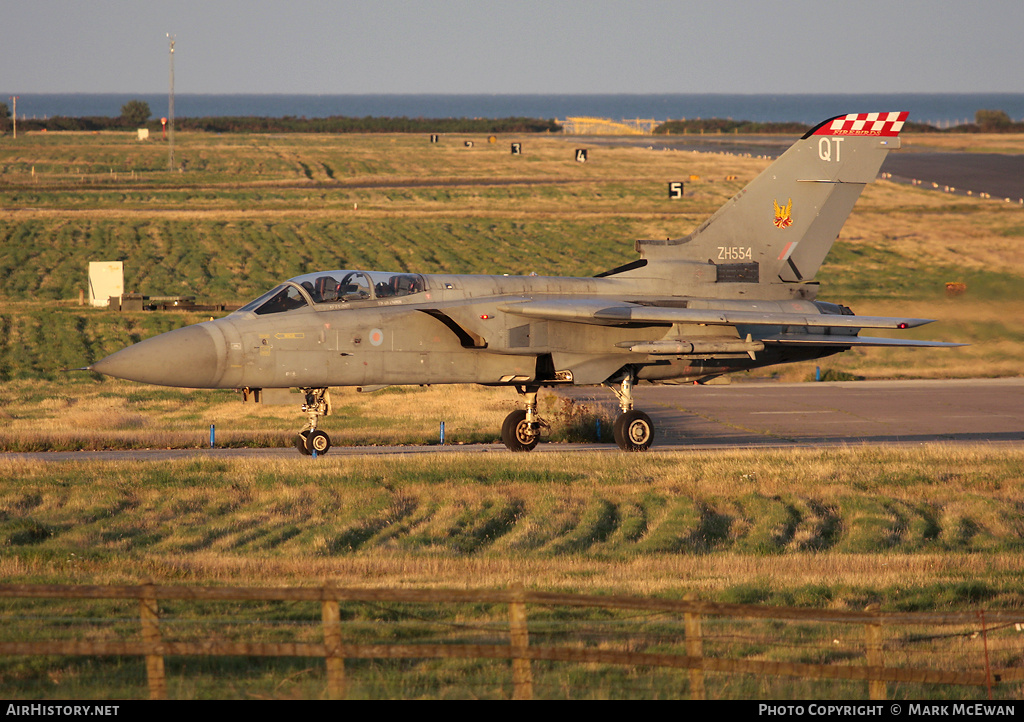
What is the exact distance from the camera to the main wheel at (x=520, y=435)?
22828 mm

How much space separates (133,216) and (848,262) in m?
40.1

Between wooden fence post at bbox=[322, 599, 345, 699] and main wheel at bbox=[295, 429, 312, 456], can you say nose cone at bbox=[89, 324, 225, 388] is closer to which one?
main wheel at bbox=[295, 429, 312, 456]

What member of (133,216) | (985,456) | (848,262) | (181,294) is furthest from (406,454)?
(133,216)

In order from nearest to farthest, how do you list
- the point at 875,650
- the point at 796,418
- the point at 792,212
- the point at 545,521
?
the point at 875,650 < the point at 545,521 < the point at 792,212 < the point at 796,418

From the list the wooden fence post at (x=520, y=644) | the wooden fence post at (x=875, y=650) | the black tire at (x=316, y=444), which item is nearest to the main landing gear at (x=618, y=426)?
the black tire at (x=316, y=444)

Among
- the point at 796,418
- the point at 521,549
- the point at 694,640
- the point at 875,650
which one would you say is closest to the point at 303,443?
the point at 521,549

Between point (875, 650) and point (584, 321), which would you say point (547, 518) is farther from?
point (875, 650)

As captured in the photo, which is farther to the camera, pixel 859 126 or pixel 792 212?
pixel 859 126

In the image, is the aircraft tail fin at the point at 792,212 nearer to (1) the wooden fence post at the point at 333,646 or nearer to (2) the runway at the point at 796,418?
(2) the runway at the point at 796,418

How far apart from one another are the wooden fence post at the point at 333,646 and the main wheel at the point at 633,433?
15.1 meters

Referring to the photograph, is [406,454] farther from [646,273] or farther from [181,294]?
[181,294]

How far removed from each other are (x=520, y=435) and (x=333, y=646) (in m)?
15.2

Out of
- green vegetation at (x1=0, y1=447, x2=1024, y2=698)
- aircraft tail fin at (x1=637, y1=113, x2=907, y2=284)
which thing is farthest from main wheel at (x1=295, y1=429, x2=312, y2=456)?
aircraft tail fin at (x1=637, y1=113, x2=907, y2=284)

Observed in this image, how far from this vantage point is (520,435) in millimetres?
22828
